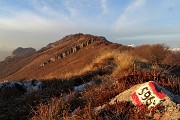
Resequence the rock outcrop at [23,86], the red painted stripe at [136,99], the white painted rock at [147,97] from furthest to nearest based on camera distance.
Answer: the rock outcrop at [23,86], the red painted stripe at [136,99], the white painted rock at [147,97]

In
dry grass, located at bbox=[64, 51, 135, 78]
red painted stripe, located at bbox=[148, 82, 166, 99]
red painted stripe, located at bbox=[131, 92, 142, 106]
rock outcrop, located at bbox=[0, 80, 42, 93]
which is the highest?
red painted stripe, located at bbox=[148, 82, 166, 99]

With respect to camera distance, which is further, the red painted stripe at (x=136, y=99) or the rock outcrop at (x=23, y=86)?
the rock outcrop at (x=23, y=86)

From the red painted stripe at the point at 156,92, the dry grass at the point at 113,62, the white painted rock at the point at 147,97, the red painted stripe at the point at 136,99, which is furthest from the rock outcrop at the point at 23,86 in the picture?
the red painted stripe at the point at 156,92

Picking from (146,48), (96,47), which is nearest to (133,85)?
(146,48)

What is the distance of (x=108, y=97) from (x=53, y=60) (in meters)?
56.7

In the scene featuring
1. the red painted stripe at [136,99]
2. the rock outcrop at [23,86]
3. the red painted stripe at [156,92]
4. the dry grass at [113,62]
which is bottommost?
the rock outcrop at [23,86]

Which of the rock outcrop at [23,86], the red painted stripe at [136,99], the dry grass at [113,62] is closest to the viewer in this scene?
the red painted stripe at [136,99]

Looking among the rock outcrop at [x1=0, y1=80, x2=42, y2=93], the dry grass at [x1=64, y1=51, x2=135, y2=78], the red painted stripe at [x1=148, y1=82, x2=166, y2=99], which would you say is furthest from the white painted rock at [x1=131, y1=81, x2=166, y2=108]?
the dry grass at [x1=64, y1=51, x2=135, y2=78]

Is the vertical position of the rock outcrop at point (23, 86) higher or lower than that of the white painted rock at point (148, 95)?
lower

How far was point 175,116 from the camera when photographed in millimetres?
7133

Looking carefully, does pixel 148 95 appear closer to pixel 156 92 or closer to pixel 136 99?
pixel 156 92

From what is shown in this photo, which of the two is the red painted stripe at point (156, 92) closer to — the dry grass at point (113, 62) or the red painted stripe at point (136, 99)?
the red painted stripe at point (136, 99)

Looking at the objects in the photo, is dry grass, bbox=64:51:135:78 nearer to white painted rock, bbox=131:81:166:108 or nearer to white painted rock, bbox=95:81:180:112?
white painted rock, bbox=95:81:180:112

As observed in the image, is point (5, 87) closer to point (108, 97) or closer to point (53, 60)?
point (108, 97)
